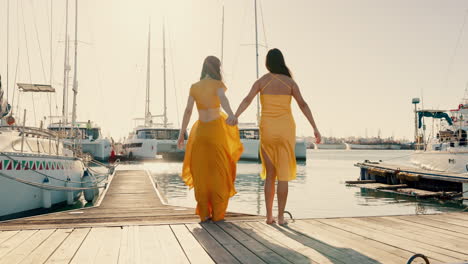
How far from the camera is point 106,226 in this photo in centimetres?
452

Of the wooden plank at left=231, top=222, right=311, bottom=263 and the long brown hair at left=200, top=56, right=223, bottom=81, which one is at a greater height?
the long brown hair at left=200, top=56, right=223, bottom=81

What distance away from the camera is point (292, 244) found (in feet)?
11.9

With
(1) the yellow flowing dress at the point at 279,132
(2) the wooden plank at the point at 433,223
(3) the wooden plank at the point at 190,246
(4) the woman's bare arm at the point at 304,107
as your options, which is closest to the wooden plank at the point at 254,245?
(3) the wooden plank at the point at 190,246

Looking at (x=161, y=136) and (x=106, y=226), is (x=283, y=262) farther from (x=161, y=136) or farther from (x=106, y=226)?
(x=161, y=136)

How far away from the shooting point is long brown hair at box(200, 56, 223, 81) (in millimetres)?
5062

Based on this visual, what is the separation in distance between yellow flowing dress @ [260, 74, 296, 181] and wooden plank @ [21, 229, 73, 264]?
8.17 ft

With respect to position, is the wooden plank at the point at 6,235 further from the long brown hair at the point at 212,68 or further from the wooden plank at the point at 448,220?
the wooden plank at the point at 448,220

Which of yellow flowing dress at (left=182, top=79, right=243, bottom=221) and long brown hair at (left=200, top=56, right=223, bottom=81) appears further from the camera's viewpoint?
long brown hair at (left=200, top=56, right=223, bottom=81)

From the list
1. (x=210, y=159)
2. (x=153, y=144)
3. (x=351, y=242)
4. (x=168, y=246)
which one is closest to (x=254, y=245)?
(x=168, y=246)

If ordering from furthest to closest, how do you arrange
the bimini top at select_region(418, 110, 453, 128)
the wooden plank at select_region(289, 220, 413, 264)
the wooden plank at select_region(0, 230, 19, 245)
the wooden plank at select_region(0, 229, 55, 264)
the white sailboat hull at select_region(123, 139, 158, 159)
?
the white sailboat hull at select_region(123, 139, 158, 159) < the bimini top at select_region(418, 110, 453, 128) < the wooden plank at select_region(0, 230, 19, 245) < the wooden plank at select_region(289, 220, 413, 264) < the wooden plank at select_region(0, 229, 55, 264)

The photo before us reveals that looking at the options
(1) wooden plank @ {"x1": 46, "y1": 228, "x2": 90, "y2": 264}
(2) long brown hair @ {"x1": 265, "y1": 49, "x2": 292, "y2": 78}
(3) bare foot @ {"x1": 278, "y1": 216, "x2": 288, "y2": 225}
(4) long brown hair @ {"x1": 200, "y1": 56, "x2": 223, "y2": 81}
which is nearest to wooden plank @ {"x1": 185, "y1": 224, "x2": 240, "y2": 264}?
(3) bare foot @ {"x1": 278, "y1": 216, "x2": 288, "y2": 225}

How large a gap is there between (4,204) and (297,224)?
8.33m

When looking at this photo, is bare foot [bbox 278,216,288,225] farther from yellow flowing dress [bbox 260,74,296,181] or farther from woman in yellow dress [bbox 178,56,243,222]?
woman in yellow dress [bbox 178,56,243,222]

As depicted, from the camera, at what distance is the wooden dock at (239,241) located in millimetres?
3174
